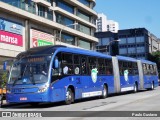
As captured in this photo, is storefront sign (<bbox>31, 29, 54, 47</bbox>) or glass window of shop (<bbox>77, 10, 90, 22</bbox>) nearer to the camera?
storefront sign (<bbox>31, 29, 54, 47</bbox>)

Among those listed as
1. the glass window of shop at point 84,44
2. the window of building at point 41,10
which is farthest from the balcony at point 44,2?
the glass window of shop at point 84,44

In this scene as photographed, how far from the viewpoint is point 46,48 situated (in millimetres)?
18328

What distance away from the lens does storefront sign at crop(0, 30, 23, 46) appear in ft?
131

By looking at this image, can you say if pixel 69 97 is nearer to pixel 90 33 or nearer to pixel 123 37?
pixel 90 33

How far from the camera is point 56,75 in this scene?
58.6 feet

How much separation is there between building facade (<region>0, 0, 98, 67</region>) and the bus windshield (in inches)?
872

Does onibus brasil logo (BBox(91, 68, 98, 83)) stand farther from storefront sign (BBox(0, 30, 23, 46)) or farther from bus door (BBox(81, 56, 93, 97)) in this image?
storefront sign (BBox(0, 30, 23, 46))

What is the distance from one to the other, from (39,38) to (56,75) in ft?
102

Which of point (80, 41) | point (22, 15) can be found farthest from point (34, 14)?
point (80, 41)

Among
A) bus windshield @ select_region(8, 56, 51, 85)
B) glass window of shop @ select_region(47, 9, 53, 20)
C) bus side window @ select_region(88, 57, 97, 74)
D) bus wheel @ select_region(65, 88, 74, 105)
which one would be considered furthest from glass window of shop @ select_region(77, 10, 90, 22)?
bus windshield @ select_region(8, 56, 51, 85)

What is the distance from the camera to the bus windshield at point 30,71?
1723cm

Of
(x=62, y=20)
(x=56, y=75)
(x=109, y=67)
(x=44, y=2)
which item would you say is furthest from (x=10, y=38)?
(x=56, y=75)

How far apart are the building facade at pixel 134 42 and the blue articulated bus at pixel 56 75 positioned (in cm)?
10676

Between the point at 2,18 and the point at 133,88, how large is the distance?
1752 cm
